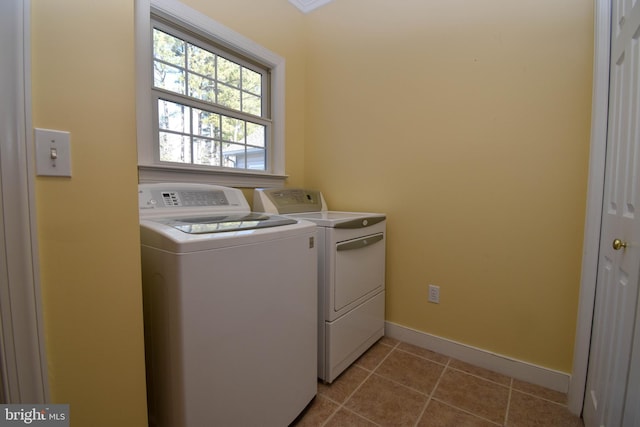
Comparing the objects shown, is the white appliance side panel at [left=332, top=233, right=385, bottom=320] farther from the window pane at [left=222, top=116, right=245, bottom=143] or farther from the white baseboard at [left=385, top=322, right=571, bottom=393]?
the window pane at [left=222, top=116, right=245, bottom=143]

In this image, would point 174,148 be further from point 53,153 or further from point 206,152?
point 53,153

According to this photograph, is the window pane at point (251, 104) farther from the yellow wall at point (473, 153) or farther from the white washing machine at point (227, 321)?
the white washing machine at point (227, 321)

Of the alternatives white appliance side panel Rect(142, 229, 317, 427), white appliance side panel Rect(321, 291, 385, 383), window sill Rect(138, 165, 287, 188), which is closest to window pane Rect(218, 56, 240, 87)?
window sill Rect(138, 165, 287, 188)

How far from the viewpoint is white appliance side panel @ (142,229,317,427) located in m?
0.84

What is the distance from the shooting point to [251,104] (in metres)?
2.12

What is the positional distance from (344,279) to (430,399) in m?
0.73

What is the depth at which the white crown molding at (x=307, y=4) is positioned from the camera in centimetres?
221

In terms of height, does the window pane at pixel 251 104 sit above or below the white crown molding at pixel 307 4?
below

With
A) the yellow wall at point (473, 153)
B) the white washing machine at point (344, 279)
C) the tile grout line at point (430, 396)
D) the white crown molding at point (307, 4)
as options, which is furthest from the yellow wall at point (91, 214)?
the white crown molding at point (307, 4)

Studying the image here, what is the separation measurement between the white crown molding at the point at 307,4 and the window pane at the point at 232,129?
1127mm

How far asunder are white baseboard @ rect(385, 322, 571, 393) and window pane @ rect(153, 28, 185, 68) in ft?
7.38

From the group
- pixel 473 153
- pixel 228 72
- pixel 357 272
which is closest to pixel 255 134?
pixel 228 72

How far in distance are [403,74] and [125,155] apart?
1735 mm

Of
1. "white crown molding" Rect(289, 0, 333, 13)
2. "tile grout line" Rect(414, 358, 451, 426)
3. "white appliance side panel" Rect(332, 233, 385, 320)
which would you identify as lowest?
"tile grout line" Rect(414, 358, 451, 426)
